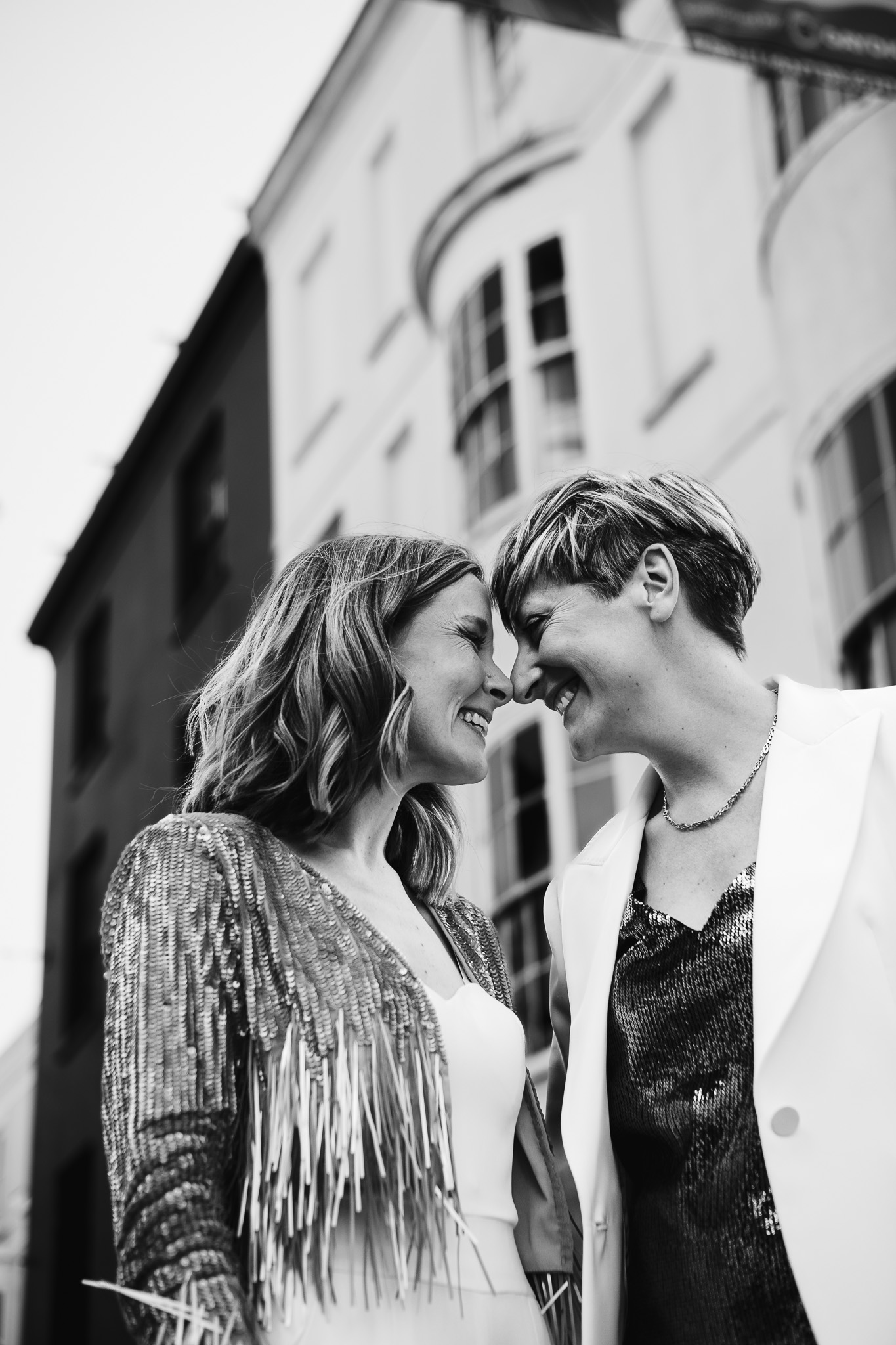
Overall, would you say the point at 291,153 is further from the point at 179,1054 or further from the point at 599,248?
→ the point at 179,1054

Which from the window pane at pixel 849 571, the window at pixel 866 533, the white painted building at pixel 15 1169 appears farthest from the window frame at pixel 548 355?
the white painted building at pixel 15 1169

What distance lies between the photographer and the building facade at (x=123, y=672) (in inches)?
631

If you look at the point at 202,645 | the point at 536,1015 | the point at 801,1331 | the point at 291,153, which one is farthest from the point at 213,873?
the point at 291,153

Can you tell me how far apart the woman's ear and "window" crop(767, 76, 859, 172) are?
6.37 metres

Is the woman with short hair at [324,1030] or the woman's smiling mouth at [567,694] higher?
the woman's smiling mouth at [567,694]

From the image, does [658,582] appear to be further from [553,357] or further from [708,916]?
[553,357]

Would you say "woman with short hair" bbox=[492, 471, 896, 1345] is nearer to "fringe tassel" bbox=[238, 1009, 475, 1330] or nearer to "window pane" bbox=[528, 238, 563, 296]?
"fringe tassel" bbox=[238, 1009, 475, 1330]

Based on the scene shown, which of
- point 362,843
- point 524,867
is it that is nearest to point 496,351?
point 524,867

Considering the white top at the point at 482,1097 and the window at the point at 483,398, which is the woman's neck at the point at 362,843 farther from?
the window at the point at 483,398

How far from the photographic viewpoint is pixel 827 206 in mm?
8820

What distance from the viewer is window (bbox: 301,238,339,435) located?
1498 cm

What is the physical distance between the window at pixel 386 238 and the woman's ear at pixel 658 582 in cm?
1077

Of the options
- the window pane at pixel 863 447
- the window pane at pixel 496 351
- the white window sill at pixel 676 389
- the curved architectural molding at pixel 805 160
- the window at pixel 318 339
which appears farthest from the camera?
the window at pixel 318 339

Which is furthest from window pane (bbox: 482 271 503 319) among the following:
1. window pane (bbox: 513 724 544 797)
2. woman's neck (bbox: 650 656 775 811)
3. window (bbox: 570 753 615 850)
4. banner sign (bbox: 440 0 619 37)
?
woman's neck (bbox: 650 656 775 811)
